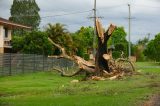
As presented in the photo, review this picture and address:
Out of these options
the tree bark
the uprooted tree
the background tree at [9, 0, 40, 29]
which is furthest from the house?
the background tree at [9, 0, 40, 29]

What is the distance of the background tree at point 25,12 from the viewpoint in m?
105

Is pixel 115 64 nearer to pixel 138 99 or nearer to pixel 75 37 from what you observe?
pixel 138 99

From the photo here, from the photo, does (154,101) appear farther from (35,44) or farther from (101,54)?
(35,44)

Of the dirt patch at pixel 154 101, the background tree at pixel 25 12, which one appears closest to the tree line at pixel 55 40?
the background tree at pixel 25 12

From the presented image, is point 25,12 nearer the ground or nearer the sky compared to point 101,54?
nearer the sky

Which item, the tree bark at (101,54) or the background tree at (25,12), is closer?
the tree bark at (101,54)

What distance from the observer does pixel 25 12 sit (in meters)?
105

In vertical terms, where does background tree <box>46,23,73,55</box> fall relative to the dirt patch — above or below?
above

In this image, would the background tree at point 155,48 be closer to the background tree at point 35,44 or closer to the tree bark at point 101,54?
the background tree at point 35,44

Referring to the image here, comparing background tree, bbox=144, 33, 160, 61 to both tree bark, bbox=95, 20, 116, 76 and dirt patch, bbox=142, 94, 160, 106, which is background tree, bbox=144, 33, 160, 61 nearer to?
tree bark, bbox=95, 20, 116, 76

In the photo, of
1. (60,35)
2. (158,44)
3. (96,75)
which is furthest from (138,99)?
(158,44)

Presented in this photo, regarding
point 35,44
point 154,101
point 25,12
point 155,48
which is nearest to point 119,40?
point 155,48

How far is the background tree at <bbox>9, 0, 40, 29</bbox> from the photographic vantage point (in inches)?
4119

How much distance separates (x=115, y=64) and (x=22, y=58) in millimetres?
8928
